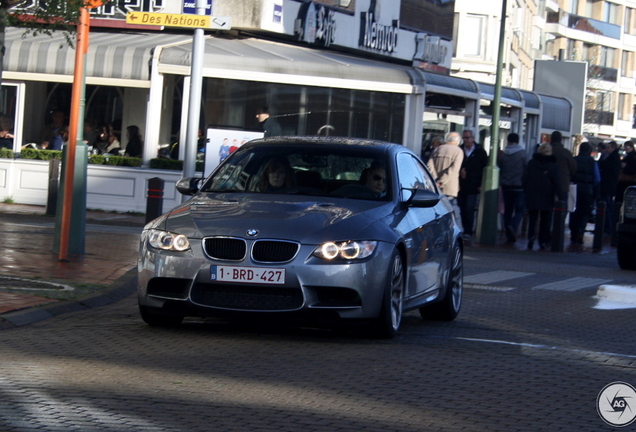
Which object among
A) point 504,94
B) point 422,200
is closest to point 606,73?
point 504,94

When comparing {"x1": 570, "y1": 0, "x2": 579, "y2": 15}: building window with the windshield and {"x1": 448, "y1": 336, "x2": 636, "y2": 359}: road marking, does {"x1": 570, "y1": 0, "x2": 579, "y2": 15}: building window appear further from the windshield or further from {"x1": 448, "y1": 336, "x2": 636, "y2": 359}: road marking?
{"x1": 448, "y1": 336, "x2": 636, "y2": 359}: road marking

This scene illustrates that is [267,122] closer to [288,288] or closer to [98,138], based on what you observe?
[98,138]

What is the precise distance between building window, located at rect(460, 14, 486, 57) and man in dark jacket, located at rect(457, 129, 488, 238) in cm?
3248

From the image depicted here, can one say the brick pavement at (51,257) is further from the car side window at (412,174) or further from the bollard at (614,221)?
the car side window at (412,174)

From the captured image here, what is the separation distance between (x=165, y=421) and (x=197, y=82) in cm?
969

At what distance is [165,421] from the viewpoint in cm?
540

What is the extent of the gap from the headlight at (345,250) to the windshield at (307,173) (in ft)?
3.16

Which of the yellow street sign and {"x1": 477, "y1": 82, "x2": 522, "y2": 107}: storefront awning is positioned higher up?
{"x1": 477, "y1": 82, "x2": 522, "y2": 107}: storefront awning

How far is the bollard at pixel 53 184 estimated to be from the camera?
20406mm

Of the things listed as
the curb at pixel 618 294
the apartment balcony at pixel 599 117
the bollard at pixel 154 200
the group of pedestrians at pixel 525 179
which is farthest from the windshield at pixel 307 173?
A: the apartment balcony at pixel 599 117

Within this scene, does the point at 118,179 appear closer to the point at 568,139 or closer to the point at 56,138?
the point at 56,138

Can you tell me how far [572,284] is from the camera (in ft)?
46.3

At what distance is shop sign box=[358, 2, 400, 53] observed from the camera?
28.1 metres

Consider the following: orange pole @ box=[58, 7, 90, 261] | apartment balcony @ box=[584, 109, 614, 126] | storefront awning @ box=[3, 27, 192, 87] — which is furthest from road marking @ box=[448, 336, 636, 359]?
apartment balcony @ box=[584, 109, 614, 126]
